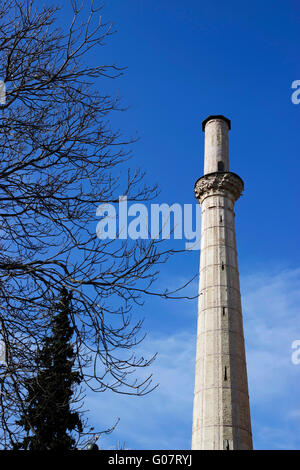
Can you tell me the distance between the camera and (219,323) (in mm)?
20438

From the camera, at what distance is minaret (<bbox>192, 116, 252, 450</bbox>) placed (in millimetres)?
18344

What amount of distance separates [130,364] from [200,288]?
52.6ft

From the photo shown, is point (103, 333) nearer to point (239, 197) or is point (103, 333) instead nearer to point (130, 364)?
point (130, 364)

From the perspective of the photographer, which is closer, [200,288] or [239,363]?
[239,363]

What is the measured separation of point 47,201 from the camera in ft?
23.5

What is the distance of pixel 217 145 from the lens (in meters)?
25.8

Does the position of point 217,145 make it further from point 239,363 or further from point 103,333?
point 103,333

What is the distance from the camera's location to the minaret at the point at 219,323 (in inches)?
722

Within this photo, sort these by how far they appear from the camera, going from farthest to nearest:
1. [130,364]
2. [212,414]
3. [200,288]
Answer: [200,288] < [212,414] < [130,364]
